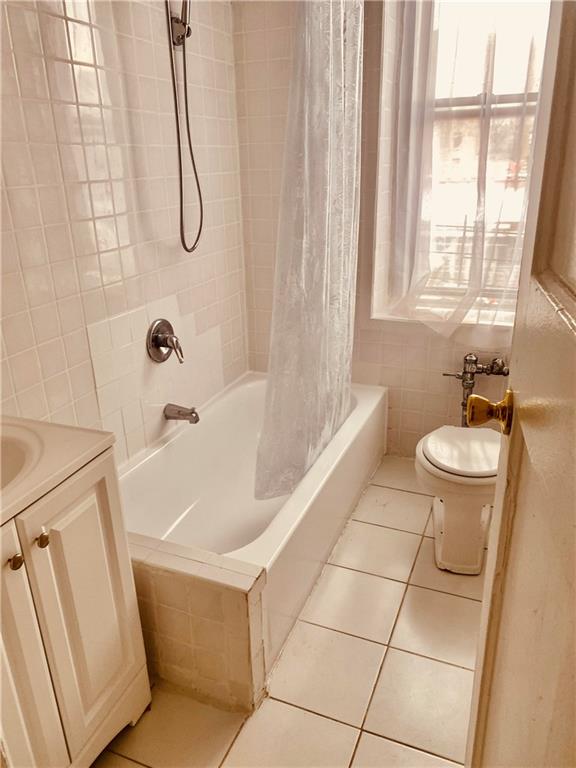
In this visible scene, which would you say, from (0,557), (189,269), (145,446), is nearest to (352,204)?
(189,269)

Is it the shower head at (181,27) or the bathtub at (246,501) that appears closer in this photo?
the bathtub at (246,501)

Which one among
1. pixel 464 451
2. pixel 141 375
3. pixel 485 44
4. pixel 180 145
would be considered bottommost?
pixel 464 451

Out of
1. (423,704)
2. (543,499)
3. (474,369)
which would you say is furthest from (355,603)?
(543,499)

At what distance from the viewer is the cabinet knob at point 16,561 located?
97 cm

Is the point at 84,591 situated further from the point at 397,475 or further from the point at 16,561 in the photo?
the point at 397,475

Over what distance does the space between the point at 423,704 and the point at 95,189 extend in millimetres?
1770

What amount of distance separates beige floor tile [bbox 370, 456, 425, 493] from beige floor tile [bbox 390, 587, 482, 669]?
633 millimetres

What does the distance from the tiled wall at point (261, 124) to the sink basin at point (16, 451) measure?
1.60 meters

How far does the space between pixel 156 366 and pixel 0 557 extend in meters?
1.18

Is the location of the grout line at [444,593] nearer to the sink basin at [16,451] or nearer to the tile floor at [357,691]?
the tile floor at [357,691]

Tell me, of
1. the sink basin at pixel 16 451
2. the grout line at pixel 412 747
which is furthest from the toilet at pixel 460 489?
the sink basin at pixel 16 451

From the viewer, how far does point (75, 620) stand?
115 cm

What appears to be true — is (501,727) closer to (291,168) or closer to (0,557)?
(0,557)

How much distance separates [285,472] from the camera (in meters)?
1.94
